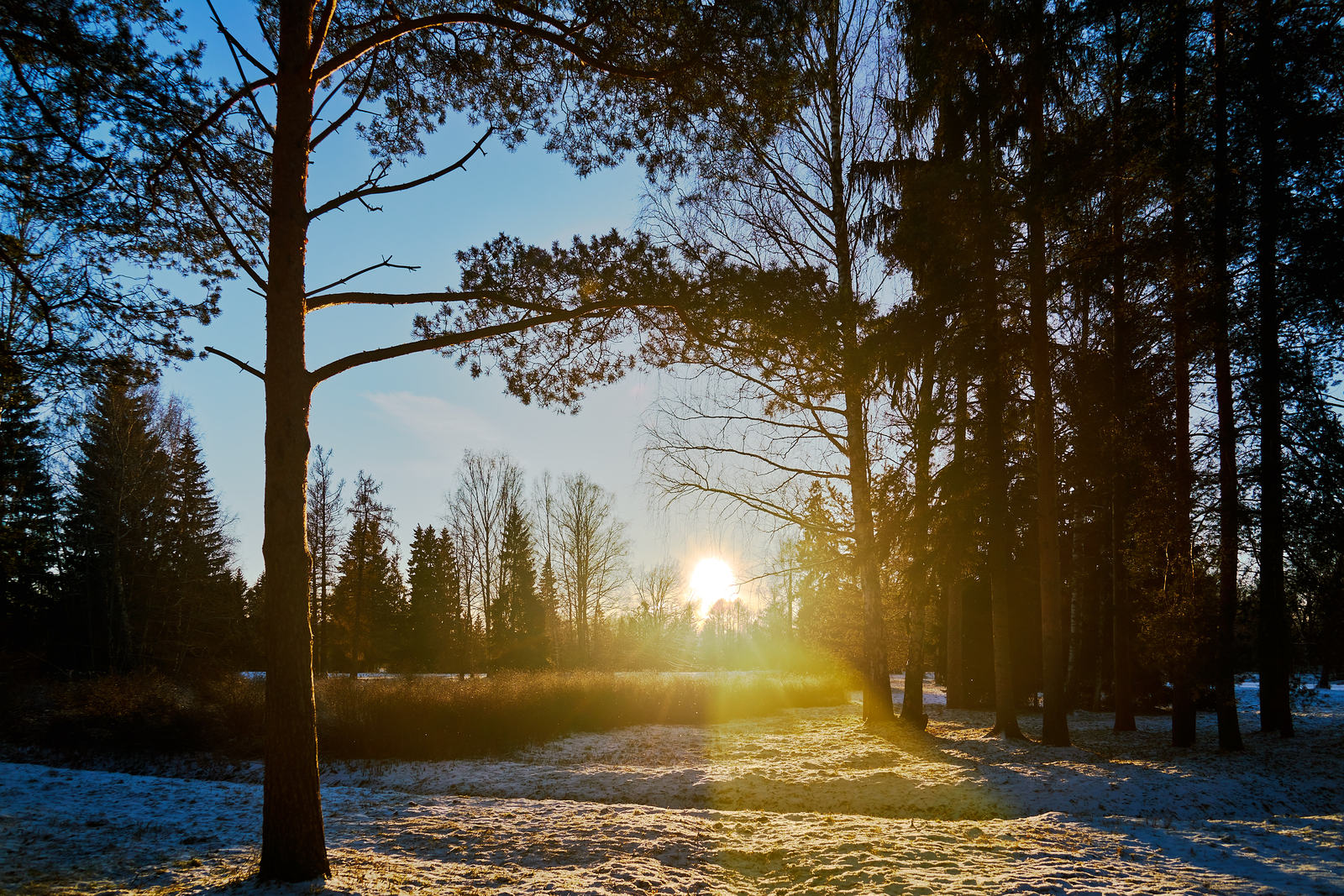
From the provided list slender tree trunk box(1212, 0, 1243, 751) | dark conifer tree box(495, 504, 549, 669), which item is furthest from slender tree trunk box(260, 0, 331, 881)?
dark conifer tree box(495, 504, 549, 669)

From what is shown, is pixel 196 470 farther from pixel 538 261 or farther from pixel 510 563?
pixel 538 261

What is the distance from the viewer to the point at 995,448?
489 inches

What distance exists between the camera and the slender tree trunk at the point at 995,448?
11484mm

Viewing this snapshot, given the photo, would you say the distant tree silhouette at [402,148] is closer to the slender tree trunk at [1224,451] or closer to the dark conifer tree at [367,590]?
the slender tree trunk at [1224,451]

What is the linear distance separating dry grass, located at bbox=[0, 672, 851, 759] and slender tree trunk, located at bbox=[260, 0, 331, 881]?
8.85 m

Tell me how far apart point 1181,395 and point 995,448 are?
3155mm

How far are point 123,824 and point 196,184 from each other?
6.35 m

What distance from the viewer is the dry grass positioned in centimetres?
1261

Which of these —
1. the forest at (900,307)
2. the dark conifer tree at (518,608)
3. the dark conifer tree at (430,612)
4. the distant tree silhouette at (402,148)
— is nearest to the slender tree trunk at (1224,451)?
the forest at (900,307)

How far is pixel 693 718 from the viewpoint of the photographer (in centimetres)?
1798

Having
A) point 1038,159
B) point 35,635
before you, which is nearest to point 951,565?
point 1038,159

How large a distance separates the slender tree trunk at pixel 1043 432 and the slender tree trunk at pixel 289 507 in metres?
10.6

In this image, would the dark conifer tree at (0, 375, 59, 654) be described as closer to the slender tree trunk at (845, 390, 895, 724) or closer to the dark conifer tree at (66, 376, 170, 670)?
the dark conifer tree at (66, 376, 170, 670)

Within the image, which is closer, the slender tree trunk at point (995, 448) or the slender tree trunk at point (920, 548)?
the slender tree trunk at point (995, 448)
